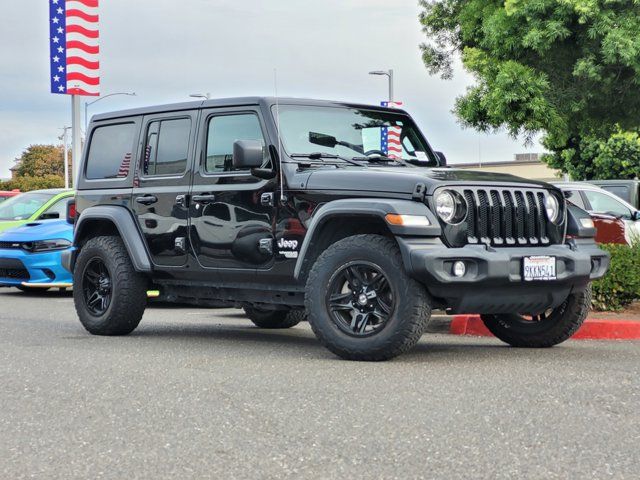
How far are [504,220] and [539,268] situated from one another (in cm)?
43

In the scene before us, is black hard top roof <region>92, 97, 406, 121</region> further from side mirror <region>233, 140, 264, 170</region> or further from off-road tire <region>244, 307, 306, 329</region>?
off-road tire <region>244, 307, 306, 329</region>

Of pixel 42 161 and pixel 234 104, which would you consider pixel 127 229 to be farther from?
pixel 42 161

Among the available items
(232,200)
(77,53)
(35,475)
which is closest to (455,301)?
(232,200)

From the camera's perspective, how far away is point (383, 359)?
25.1 ft

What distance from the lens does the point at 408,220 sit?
7.38m

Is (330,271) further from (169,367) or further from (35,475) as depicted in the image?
(35,475)

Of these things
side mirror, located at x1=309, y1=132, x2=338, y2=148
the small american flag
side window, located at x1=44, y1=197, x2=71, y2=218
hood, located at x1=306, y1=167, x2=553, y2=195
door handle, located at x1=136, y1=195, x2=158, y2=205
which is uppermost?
side mirror, located at x1=309, y1=132, x2=338, y2=148

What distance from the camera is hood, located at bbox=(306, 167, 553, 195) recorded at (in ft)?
24.9

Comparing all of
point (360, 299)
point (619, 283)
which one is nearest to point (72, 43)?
point (619, 283)

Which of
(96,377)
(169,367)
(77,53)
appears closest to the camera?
(96,377)

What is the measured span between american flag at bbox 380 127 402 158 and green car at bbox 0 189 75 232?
27.5ft

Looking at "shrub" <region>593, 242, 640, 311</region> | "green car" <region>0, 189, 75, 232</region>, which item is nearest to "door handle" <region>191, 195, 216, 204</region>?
"shrub" <region>593, 242, 640, 311</region>

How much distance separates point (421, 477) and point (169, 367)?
3.51 meters

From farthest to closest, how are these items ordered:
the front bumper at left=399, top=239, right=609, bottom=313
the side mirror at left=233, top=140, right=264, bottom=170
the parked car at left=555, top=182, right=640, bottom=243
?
1. the parked car at left=555, top=182, right=640, bottom=243
2. the side mirror at left=233, top=140, right=264, bottom=170
3. the front bumper at left=399, top=239, right=609, bottom=313
